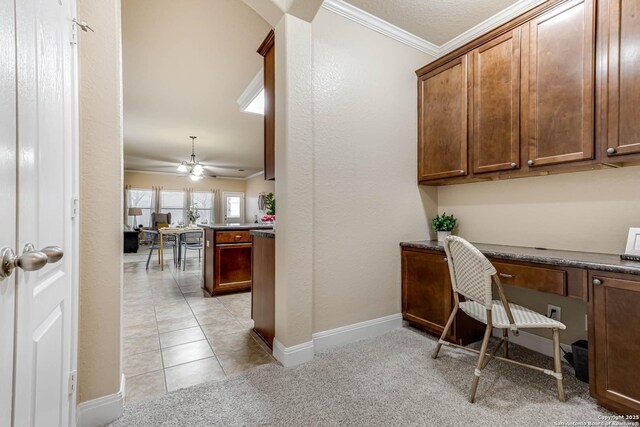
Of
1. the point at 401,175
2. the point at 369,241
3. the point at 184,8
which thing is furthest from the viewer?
the point at 401,175

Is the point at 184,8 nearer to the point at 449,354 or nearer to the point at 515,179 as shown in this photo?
the point at 515,179

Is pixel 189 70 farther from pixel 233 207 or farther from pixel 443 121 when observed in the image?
pixel 233 207

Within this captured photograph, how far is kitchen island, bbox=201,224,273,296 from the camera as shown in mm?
3652

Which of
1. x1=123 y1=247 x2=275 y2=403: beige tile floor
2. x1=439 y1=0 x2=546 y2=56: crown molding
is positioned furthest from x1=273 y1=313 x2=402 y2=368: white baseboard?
x1=439 y1=0 x2=546 y2=56: crown molding

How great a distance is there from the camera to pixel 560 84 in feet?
6.00

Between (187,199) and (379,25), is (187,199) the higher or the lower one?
the lower one

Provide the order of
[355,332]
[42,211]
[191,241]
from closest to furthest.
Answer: [42,211] → [355,332] → [191,241]

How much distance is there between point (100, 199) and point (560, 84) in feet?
9.31

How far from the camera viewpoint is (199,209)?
10406mm

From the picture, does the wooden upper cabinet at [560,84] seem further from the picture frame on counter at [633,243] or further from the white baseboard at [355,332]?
the white baseboard at [355,332]

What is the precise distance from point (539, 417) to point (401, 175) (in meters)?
1.90

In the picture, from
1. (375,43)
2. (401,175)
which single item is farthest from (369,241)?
(375,43)

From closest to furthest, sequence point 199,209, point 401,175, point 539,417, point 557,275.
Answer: point 539,417, point 557,275, point 401,175, point 199,209

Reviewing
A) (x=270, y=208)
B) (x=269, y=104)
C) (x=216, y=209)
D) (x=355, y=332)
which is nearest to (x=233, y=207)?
(x=216, y=209)
